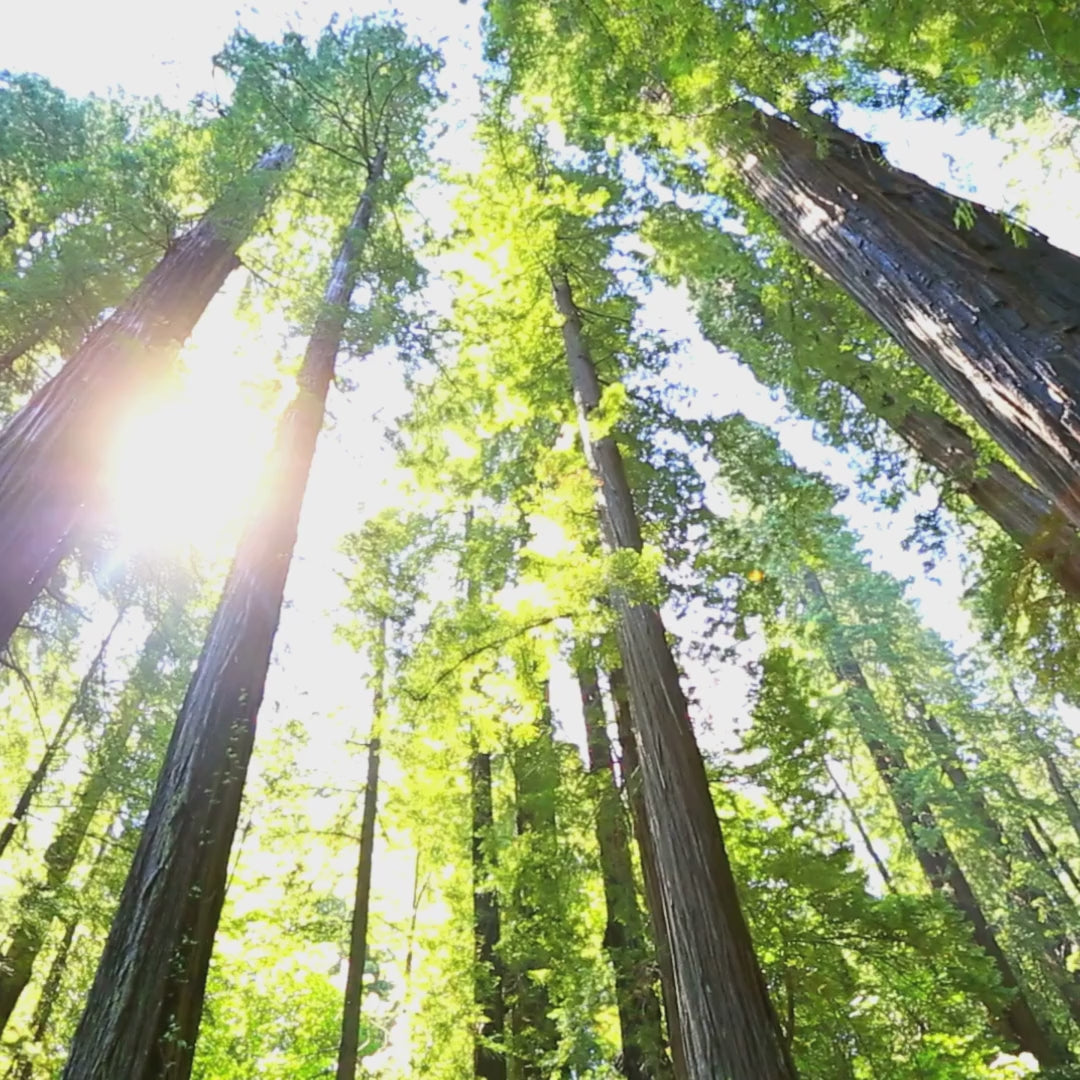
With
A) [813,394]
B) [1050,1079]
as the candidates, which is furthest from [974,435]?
[1050,1079]

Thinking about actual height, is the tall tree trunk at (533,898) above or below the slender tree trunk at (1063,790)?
below

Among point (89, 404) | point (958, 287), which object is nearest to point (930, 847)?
point (958, 287)

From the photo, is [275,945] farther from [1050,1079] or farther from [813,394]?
[1050,1079]

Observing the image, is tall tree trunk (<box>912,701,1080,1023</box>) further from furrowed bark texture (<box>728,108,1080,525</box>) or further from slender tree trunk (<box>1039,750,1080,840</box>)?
furrowed bark texture (<box>728,108,1080,525</box>)

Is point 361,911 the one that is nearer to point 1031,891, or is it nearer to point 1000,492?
point 1000,492

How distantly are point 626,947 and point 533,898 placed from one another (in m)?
1.12

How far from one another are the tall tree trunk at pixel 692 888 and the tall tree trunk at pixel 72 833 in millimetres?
5162

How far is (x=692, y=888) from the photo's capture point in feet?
12.9

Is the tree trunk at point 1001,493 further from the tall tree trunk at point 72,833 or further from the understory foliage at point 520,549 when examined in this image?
the tall tree trunk at point 72,833

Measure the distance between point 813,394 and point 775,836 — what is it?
14.8ft

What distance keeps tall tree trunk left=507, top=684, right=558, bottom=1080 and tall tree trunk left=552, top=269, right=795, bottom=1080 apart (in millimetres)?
1792

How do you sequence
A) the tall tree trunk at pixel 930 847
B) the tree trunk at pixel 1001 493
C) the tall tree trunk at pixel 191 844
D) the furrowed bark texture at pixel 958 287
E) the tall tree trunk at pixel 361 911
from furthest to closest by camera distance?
the tall tree trunk at pixel 930 847 → the tall tree trunk at pixel 361 911 → the tree trunk at pixel 1001 493 → the tall tree trunk at pixel 191 844 → the furrowed bark texture at pixel 958 287

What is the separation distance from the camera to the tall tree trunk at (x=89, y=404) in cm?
429

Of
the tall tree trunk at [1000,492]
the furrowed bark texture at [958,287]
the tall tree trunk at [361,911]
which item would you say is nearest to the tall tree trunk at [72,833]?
the tall tree trunk at [361,911]
